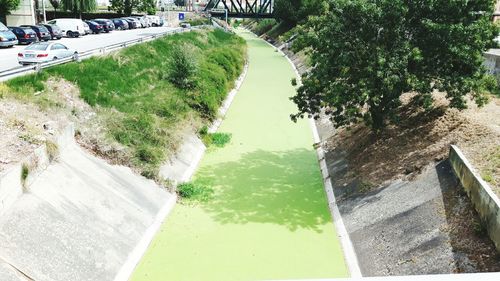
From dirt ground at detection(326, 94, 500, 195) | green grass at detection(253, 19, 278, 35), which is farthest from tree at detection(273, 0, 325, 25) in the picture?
dirt ground at detection(326, 94, 500, 195)

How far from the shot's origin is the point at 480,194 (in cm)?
1289

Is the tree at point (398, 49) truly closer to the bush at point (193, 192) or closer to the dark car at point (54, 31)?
the bush at point (193, 192)

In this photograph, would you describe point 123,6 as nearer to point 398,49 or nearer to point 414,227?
point 398,49

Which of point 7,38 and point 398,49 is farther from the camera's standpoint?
point 7,38

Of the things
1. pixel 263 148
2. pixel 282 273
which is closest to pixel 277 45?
pixel 263 148

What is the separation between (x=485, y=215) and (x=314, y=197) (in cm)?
821

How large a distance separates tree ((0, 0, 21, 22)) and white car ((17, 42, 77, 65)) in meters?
24.6

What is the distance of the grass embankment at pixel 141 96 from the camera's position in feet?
63.0

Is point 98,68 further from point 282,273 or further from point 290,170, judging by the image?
point 282,273

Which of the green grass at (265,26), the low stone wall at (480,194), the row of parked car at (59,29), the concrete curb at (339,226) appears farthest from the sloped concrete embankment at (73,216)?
the green grass at (265,26)

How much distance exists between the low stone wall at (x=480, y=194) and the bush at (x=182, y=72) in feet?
58.2

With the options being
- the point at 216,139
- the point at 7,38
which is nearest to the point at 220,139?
the point at 216,139

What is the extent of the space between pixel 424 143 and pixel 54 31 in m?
39.0

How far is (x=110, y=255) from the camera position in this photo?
1352 centimetres
